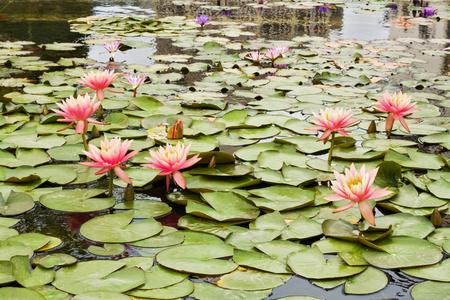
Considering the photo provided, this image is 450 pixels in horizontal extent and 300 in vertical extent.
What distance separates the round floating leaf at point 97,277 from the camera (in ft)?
4.43

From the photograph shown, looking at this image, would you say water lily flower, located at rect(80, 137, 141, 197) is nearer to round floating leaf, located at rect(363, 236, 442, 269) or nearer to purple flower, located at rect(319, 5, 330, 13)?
round floating leaf, located at rect(363, 236, 442, 269)

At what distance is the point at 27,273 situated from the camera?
1.38 metres

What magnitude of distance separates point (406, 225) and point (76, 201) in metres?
1.38

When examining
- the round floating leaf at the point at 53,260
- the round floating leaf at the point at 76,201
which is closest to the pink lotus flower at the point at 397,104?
the round floating leaf at the point at 76,201

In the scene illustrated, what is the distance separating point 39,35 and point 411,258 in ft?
17.7

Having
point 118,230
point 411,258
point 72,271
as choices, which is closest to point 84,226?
point 118,230

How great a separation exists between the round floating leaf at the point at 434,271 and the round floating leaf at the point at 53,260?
1.14 m

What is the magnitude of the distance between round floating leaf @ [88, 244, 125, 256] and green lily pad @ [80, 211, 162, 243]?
24 mm

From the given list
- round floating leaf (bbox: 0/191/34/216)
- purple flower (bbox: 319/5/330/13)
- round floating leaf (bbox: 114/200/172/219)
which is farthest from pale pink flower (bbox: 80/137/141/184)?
purple flower (bbox: 319/5/330/13)

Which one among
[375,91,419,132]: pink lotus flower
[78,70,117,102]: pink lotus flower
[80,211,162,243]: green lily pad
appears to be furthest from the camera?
[78,70,117,102]: pink lotus flower

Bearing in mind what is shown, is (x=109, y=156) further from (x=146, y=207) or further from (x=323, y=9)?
(x=323, y=9)

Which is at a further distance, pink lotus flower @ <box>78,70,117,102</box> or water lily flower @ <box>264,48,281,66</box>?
water lily flower @ <box>264,48,281,66</box>

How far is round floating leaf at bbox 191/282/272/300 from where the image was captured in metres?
1.34

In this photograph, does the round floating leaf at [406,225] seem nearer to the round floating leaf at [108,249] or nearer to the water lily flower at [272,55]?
the round floating leaf at [108,249]
